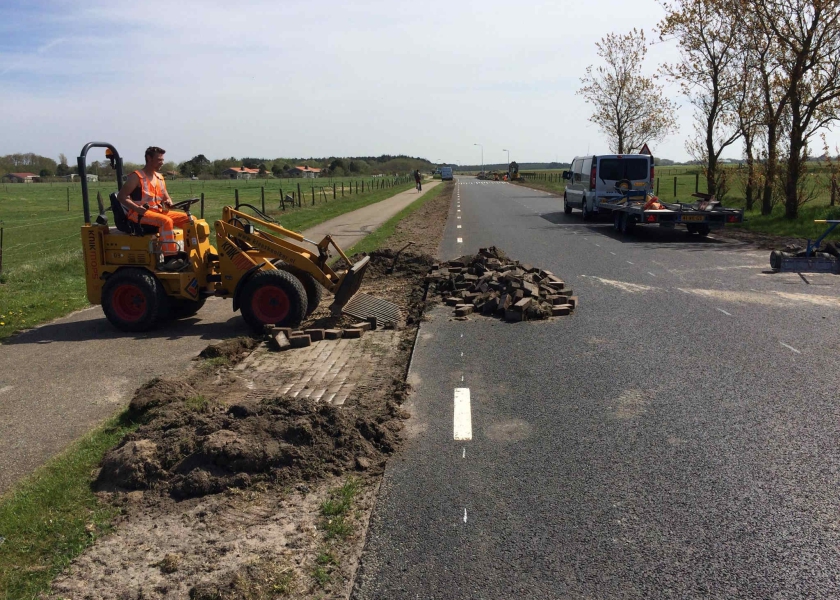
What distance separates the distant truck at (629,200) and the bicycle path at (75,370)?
11.8 m

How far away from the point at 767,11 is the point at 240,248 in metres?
19.3

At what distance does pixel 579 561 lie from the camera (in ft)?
12.2

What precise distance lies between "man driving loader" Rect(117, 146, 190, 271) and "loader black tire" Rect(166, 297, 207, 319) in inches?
19.7

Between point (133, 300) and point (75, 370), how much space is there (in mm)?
1771

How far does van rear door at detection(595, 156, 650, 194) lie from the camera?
2333 centimetres

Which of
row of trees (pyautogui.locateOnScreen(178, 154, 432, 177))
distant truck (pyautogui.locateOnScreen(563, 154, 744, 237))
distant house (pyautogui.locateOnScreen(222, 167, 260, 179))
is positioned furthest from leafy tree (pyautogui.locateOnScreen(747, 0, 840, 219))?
distant house (pyautogui.locateOnScreen(222, 167, 260, 179))

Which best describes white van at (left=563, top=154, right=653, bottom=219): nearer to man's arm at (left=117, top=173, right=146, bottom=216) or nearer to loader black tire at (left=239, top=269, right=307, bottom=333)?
loader black tire at (left=239, top=269, right=307, bottom=333)

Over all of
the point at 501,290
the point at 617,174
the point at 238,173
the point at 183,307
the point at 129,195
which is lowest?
the point at 183,307

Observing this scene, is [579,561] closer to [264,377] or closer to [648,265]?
[264,377]

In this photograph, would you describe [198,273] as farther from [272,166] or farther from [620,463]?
[272,166]

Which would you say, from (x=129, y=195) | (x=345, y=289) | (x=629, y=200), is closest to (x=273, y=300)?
(x=345, y=289)

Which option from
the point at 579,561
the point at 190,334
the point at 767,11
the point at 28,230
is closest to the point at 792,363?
the point at 579,561

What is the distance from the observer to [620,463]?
4.92 meters

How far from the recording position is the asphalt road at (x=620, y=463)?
11.9ft
